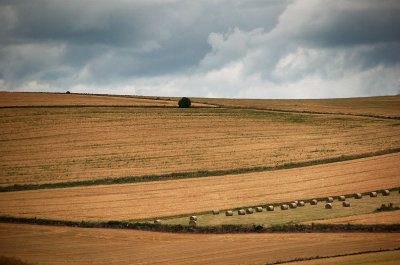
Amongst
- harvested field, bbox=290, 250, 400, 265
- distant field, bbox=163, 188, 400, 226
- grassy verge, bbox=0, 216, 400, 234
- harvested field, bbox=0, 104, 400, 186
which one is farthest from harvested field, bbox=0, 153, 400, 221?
harvested field, bbox=290, 250, 400, 265

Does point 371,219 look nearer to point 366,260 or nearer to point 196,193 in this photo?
point 366,260

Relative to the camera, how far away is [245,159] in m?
49.2

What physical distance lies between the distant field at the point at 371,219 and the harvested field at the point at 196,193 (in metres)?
7.96

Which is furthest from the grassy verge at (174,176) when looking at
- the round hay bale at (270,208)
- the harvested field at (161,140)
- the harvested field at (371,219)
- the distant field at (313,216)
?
the harvested field at (371,219)

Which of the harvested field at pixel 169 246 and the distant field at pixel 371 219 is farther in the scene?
the distant field at pixel 371 219

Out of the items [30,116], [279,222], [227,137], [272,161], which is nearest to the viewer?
[279,222]

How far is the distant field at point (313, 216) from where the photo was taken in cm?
2805

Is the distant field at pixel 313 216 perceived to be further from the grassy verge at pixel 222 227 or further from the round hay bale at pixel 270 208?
the grassy verge at pixel 222 227

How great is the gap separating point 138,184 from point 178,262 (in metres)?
19.9

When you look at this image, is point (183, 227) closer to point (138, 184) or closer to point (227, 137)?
point (138, 184)

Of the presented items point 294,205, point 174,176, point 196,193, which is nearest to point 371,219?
point 294,205

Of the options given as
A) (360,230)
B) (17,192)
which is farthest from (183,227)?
(17,192)

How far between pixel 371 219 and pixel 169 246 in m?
12.7

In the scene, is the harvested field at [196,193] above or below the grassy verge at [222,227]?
above
